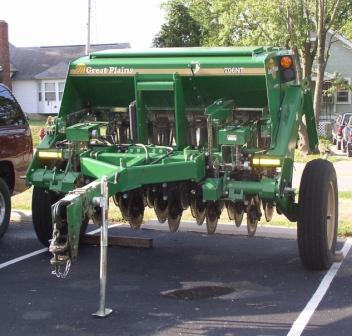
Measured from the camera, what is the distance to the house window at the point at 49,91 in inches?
1703

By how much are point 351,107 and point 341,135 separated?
43.5 feet

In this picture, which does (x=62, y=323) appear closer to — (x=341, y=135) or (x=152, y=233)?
(x=152, y=233)

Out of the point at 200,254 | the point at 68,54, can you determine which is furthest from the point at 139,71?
the point at 68,54

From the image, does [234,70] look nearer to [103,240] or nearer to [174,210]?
[174,210]

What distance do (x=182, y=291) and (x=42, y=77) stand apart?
38.6 meters

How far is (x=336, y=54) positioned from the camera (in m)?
36.5

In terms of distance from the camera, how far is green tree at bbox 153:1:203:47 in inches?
1591

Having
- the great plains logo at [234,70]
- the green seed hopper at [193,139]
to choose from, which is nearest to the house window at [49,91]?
the green seed hopper at [193,139]

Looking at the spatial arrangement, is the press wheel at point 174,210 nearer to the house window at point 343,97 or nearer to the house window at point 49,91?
the house window at point 343,97

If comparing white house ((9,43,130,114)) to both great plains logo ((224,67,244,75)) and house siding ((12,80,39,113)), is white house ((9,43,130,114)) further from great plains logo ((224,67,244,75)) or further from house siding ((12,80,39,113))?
great plains logo ((224,67,244,75))

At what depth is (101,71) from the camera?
6.56 metres

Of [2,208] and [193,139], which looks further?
[2,208]

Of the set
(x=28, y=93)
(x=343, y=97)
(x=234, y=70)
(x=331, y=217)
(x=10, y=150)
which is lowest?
(x=331, y=217)

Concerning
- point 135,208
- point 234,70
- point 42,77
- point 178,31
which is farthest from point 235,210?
point 42,77
